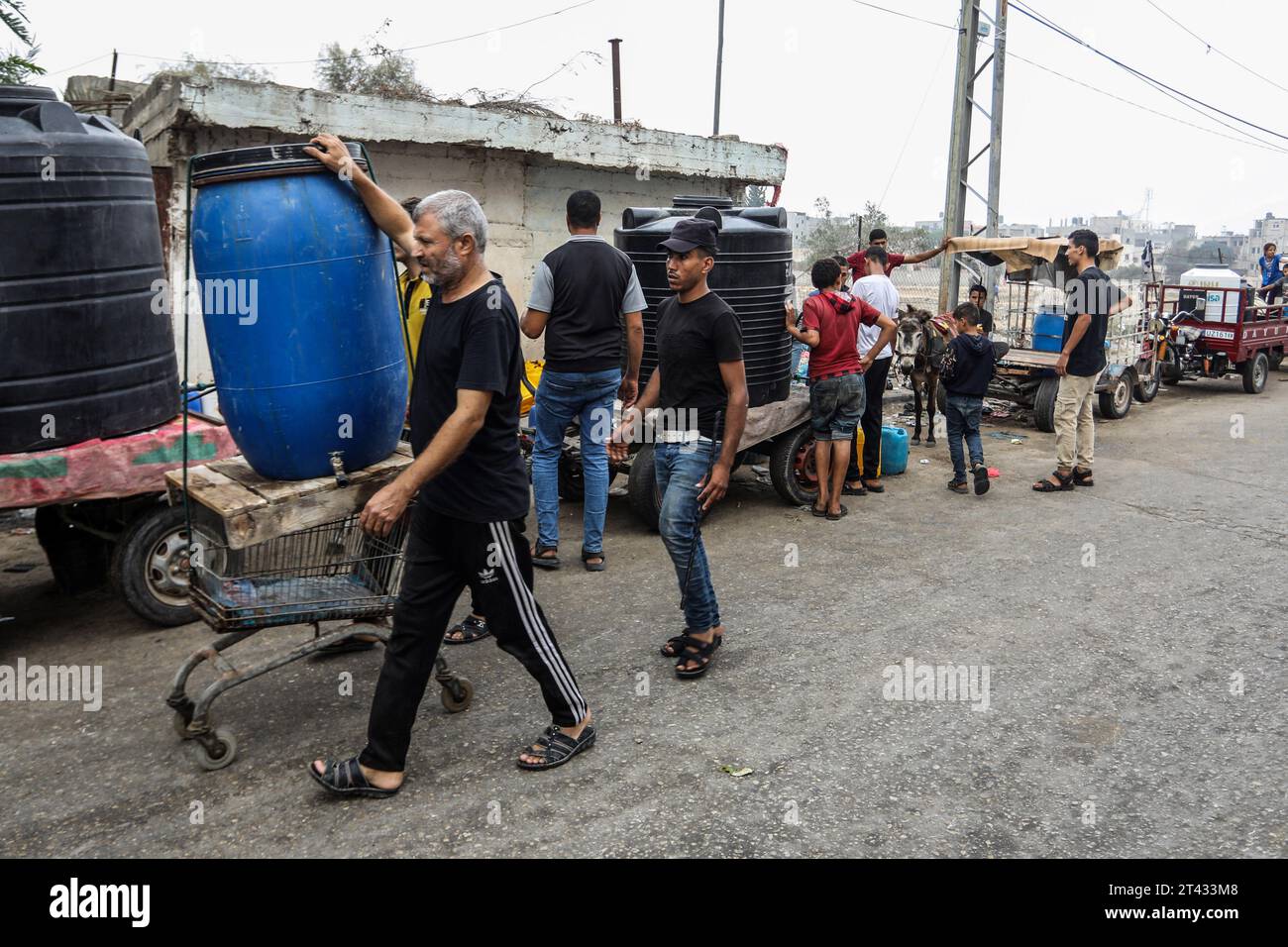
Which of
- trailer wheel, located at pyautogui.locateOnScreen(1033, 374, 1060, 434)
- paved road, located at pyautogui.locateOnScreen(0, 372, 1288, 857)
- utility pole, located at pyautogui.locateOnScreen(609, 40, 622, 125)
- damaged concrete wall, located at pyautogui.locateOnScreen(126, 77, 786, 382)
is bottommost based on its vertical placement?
paved road, located at pyautogui.locateOnScreen(0, 372, 1288, 857)

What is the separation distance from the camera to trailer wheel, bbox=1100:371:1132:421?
1102 centimetres

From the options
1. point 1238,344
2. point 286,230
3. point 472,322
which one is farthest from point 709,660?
point 1238,344

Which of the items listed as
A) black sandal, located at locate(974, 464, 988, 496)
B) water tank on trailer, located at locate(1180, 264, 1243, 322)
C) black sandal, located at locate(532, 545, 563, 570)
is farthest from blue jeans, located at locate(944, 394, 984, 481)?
water tank on trailer, located at locate(1180, 264, 1243, 322)

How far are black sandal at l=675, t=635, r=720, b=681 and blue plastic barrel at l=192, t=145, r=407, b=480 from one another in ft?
5.31

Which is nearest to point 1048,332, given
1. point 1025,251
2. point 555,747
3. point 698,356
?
point 1025,251

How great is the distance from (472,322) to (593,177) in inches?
276

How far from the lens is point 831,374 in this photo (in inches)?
266

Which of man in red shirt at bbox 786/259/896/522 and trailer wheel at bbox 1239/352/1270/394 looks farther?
trailer wheel at bbox 1239/352/1270/394

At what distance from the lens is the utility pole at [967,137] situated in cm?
1262

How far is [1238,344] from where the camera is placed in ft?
42.2

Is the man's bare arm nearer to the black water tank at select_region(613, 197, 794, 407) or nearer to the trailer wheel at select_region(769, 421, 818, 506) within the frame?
the black water tank at select_region(613, 197, 794, 407)

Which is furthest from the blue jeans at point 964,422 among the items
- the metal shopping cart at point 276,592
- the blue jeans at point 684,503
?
the metal shopping cart at point 276,592

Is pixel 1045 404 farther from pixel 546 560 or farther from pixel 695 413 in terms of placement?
pixel 695 413
